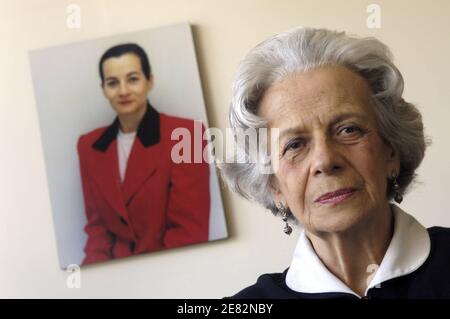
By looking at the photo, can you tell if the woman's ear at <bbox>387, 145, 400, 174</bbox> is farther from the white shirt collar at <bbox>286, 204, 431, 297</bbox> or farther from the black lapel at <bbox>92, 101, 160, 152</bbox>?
the black lapel at <bbox>92, 101, 160, 152</bbox>

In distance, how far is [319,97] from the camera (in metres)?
1.03

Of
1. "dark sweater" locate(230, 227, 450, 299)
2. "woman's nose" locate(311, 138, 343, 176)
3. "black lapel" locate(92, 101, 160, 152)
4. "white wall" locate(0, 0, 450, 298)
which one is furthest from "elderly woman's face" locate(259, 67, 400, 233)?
"black lapel" locate(92, 101, 160, 152)

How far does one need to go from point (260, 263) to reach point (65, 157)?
639 mm

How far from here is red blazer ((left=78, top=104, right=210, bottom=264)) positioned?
1.77 m

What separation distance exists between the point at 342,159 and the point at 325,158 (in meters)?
0.03

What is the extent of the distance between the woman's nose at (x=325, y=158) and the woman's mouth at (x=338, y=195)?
33mm

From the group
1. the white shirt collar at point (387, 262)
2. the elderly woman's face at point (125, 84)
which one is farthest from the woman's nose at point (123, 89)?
the white shirt collar at point (387, 262)

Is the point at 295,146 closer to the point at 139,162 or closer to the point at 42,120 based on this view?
the point at 139,162

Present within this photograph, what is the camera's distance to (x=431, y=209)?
1.64 meters

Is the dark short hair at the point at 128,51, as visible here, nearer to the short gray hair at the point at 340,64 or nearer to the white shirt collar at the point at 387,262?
the short gray hair at the point at 340,64

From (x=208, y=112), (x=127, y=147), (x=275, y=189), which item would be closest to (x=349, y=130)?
(x=275, y=189)

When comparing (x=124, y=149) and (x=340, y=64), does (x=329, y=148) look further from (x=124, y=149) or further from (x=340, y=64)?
(x=124, y=149)
